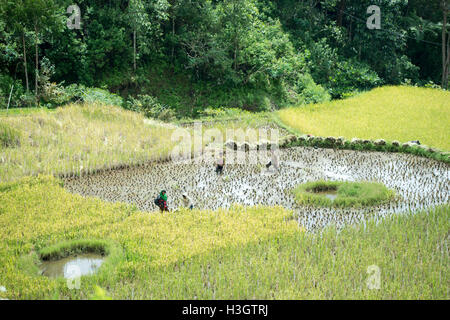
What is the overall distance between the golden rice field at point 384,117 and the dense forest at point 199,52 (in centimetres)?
217

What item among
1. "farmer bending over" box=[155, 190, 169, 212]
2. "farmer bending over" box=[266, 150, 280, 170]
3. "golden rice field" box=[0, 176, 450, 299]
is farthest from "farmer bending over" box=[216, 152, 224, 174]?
"farmer bending over" box=[155, 190, 169, 212]

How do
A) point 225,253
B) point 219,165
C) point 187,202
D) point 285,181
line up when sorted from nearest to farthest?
point 225,253, point 187,202, point 285,181, point 219,165

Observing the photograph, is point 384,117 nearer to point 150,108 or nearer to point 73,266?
point 150,108

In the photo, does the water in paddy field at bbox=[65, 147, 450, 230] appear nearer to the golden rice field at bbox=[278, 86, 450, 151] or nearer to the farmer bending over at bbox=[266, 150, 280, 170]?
the farmer bending over at bbox=[266, 150, 280, 170]

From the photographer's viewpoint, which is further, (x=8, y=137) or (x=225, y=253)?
(x=8, y=137)

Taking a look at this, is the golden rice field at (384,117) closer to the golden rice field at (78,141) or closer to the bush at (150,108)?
the bush at (150,108)

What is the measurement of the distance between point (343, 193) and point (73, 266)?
4.68m

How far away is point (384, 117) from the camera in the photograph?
1545cm

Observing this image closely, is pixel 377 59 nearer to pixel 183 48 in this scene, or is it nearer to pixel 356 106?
pixel 356 106

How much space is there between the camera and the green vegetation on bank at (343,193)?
27.5 ft

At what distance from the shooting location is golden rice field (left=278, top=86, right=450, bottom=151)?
1330cm

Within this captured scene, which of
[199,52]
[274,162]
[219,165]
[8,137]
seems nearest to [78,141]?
[8,137]

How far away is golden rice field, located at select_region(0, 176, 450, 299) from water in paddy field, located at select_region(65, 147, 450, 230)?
553 millimetres

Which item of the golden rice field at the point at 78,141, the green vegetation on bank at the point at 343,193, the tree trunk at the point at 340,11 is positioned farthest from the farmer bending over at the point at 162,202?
the tree trunk at the point at 340,11
